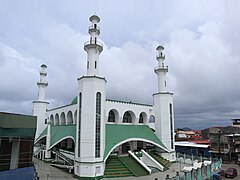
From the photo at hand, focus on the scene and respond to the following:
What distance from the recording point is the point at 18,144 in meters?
14.9

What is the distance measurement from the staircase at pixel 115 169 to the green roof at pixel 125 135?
1.61 meters

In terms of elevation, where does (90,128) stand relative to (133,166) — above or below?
above

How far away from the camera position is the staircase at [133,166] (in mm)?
20594

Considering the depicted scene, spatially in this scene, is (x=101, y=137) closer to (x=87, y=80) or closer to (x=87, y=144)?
(x=87, y=144)

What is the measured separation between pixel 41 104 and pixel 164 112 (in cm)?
2339

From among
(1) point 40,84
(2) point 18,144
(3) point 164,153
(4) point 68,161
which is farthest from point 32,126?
(1) point 40,84

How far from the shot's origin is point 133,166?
21.9 metres

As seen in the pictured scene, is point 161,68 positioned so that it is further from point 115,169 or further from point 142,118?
point 115,169

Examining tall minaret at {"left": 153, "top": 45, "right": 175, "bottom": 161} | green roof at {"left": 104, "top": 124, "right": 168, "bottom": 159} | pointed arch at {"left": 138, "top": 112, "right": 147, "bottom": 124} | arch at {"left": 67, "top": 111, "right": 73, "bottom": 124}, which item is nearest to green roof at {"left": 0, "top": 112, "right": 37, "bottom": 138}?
green roof at {"left": 104, "top": 124, "right": 168, "bottom": 159}

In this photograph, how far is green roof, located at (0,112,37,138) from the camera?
13.2m

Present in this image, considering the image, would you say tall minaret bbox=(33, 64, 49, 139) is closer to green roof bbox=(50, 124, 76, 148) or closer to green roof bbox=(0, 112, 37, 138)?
green roof bbox=(50, 124, 76, 148)

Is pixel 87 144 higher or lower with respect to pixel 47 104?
lower

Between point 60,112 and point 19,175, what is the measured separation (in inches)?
786

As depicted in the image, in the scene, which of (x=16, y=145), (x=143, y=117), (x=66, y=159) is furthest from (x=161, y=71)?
(x=16, y=145)
